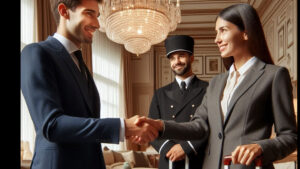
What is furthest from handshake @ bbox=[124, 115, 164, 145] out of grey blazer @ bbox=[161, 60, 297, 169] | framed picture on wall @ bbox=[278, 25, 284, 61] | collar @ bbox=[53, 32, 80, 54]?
framed picture on wall @ bbox=[278, 25, 284, 61]

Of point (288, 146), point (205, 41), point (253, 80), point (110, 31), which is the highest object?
point (205, 41)

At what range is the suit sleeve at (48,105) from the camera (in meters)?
1.18

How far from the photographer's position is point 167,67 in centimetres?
998

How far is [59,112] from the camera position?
1.20 m

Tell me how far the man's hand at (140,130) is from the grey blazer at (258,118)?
28cm

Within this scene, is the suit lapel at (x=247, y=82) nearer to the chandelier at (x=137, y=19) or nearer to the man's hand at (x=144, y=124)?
the man's hand at (x=144, y=124)

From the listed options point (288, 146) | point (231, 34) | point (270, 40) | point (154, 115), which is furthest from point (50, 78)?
point (270, 40)

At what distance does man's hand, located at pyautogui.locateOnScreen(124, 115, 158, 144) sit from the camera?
1.38 m

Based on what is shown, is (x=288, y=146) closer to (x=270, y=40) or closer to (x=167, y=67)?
(x=270, y=40)

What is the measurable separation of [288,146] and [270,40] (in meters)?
6.15

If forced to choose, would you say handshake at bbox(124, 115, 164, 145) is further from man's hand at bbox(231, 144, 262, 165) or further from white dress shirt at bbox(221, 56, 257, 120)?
man's hand at bbox(231, 144, 262, 165)

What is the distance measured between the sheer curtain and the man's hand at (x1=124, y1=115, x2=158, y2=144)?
5.87m

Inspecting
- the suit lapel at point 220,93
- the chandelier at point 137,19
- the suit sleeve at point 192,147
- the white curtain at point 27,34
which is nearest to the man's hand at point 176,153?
the suit sleeve at point 192,147

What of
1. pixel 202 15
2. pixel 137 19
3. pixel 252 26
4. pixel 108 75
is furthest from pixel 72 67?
pixel 202 15
